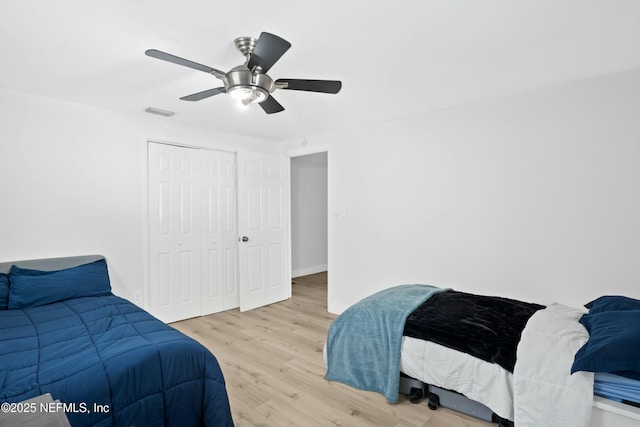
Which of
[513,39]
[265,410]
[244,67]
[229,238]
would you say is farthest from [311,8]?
[229,238]

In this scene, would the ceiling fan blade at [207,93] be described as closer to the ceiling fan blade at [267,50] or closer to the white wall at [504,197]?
the ceiling fan blade at [267,50]

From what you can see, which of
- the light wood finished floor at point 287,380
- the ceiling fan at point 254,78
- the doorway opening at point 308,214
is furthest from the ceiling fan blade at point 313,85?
the doorway opening at point 308,214

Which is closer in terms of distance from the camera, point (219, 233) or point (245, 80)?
point (245, 80)

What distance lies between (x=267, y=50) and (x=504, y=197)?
97.9 inches

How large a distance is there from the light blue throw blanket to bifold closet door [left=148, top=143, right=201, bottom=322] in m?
2.20

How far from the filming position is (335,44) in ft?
6.76

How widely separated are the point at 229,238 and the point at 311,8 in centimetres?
328

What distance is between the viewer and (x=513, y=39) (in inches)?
79.4

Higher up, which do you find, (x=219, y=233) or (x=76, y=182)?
(x=76, y=182)

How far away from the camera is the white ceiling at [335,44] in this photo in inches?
67.5

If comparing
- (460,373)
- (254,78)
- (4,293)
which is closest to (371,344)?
(460,373)

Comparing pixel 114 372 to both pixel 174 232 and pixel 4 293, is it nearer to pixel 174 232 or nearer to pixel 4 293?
pixel 4 293

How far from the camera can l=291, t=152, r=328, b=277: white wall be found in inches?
258

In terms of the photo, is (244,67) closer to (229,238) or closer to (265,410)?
(265,410)
